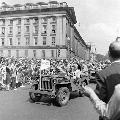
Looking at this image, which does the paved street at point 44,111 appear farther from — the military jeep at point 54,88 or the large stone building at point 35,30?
the large stone building at point 35,30

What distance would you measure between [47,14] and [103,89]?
6895 centimetres

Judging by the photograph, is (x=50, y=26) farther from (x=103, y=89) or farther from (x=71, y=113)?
(x=103, y=89)

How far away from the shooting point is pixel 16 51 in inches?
2800

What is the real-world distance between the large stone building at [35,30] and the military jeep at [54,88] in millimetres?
54879

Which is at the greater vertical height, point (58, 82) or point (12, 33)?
point (12, 33)

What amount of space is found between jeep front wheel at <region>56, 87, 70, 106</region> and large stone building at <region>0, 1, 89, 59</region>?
5535 cm

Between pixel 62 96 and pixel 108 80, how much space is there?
846 cm

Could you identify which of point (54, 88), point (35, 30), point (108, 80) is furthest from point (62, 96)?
point (35, 30)

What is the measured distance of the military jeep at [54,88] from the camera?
10625 mm

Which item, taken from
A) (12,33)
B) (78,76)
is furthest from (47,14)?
(78,76)

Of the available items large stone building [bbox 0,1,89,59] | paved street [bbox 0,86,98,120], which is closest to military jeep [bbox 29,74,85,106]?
paved street [bbox 0,86,98,120]

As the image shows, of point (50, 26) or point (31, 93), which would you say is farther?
point (50, 26)

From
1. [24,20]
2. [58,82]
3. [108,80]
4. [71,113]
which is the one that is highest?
[24,20]

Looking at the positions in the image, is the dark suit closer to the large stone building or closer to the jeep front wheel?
the jeep front wheel
